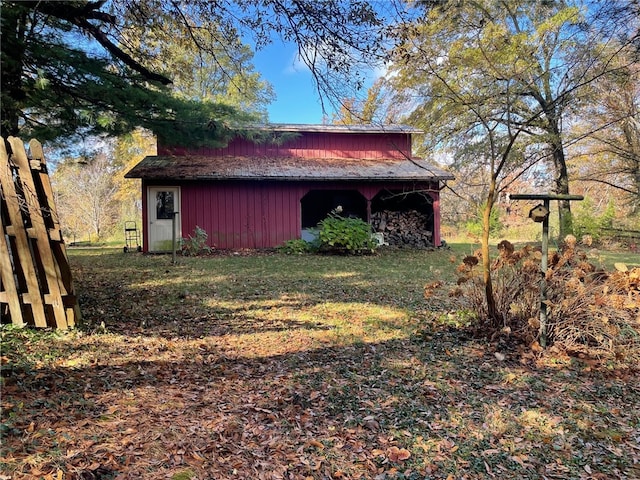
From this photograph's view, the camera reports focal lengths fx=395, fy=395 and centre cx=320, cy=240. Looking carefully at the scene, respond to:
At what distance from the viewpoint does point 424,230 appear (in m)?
14.6

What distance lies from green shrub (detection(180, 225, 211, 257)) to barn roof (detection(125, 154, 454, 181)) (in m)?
1.72

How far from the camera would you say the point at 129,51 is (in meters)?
6.35

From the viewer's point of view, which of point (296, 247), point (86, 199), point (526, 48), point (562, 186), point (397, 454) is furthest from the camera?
point (86, 199)

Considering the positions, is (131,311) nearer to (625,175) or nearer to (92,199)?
(625,175)

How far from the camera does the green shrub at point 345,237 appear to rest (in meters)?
11.6

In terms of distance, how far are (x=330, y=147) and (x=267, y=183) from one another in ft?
10.5

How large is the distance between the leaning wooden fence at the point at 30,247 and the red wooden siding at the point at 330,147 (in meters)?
10.7

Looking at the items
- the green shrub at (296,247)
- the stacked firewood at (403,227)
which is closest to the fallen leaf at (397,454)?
the green shrub at (296,247)

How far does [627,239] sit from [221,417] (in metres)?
17.2

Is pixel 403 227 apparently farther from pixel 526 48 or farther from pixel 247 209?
pixel 526 48

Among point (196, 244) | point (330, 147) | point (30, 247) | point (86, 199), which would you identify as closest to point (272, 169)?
point (330, 147)

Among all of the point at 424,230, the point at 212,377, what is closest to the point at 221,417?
the point at 212,377

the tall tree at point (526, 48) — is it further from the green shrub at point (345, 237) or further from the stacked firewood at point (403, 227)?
the green shrub at point (345, 237)

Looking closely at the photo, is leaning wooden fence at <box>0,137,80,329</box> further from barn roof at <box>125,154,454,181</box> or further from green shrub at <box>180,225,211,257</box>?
barn roof at <box>125,154,454,181</box>
